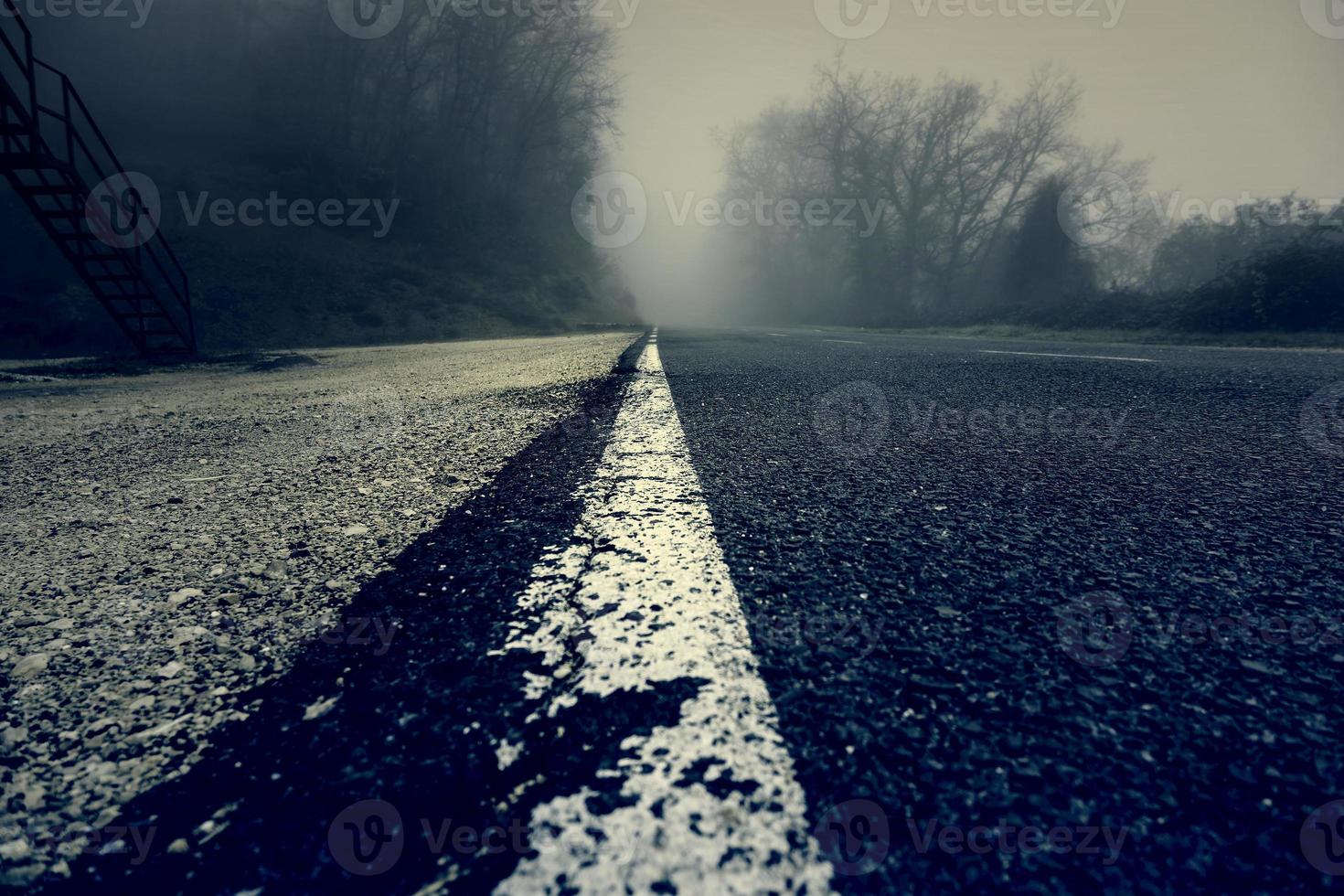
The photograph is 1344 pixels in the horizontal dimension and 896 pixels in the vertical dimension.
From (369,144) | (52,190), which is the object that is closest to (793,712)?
(52,190)

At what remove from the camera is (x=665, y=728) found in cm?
69

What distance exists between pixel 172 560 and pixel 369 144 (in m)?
31.0

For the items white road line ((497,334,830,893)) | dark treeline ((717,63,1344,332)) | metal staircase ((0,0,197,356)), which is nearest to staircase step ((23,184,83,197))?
metal staircase ((0,0,197,356))

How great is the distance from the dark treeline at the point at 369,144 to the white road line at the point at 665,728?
644 inches

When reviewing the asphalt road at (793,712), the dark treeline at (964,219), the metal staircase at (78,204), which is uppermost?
the dark treeline at (964,219)

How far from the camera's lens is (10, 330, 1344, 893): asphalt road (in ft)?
1.81

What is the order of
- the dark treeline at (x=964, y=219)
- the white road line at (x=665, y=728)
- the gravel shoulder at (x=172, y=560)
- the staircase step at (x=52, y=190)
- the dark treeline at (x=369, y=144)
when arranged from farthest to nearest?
the dark treeline at (x=964, y=219) < the dark treeline at (x=369, y=144) < the staircase step at (x=52, y=190) < the gravel shoulder at (x=172, y=560) < the white road line at (x=665, y=728)

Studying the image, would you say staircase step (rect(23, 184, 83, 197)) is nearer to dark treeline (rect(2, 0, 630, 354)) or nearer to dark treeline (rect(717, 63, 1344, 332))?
dark treeline (rect(2, 0, 630, 354))

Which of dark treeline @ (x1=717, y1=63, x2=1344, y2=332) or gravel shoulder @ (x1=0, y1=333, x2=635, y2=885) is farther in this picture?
dark treeline @ (x1=717, y1=63, x2=1344, y2=332)

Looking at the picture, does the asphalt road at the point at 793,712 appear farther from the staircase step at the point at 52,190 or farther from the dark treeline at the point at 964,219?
the dark treeline at the point at 964,219

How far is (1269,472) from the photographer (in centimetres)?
191

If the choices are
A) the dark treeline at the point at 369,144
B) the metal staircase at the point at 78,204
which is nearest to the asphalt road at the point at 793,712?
the metal staircase at the point at 78,204

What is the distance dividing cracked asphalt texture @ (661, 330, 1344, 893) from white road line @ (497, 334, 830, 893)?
42 millimetres

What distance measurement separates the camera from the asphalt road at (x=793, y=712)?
55cm
